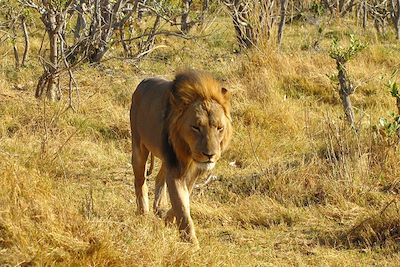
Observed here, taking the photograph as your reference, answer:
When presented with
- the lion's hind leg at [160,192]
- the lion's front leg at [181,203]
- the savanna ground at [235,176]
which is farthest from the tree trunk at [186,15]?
the lion's front leg at [181,203]

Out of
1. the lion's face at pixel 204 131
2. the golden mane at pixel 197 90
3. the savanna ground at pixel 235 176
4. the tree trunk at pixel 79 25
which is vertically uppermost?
the golden mane at pixel 197 90

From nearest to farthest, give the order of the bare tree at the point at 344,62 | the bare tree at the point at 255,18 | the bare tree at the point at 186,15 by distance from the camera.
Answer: the bare tree at the point at 344,62, the bare tree at the point at 186,15, the bare tree at the point at 255,18

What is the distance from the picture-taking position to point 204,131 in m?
4.74

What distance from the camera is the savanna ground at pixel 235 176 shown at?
3922mm

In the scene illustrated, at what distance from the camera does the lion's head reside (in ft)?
15.5

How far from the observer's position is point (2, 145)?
6.78 meters

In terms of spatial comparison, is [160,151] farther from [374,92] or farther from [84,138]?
[374,92]

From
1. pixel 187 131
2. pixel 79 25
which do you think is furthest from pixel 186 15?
pixel 187 131

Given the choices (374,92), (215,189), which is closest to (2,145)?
(215,189)

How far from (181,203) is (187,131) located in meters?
0.51

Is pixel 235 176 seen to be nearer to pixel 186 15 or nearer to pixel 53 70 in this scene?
pixel 53 70

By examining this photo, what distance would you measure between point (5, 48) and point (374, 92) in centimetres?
580

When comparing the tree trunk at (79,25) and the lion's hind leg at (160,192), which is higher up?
the tree trunk at (79,25)

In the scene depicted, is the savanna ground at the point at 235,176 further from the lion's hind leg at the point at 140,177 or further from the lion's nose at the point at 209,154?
the lion's nose at the point at 209,154
